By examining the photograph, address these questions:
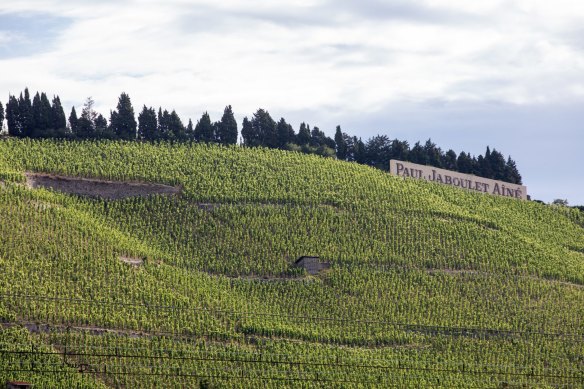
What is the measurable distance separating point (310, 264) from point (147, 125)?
97.4ft

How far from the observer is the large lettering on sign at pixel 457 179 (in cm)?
12431

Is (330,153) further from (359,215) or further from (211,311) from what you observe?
(211,311)

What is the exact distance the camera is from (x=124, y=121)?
408ft

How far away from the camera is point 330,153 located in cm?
12812

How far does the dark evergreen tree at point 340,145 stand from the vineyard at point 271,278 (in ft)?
44.0

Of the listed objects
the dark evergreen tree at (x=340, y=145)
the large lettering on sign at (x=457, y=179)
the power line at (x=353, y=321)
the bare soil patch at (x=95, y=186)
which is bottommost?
the power line at (x=353, y=321)

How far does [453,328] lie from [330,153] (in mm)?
35950

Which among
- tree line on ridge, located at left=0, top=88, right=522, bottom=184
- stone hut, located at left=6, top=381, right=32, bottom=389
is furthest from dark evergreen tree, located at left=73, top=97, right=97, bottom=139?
stone hut, located at left=6, top=381, right=32, bottom=389

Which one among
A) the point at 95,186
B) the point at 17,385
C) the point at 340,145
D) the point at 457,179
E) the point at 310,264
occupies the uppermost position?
the point at 340,145

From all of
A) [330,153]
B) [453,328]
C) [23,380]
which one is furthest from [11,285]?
[330,153]

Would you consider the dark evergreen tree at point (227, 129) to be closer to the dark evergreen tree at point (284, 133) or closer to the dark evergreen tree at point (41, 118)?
the dark evergreen tree at point (284, 133)

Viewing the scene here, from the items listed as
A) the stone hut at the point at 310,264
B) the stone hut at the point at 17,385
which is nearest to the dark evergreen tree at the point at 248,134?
the stone hut at the point at 310,264

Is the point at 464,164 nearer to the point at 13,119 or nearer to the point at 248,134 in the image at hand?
the point at 248,134

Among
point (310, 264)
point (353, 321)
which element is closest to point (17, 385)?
point (353, 321)
